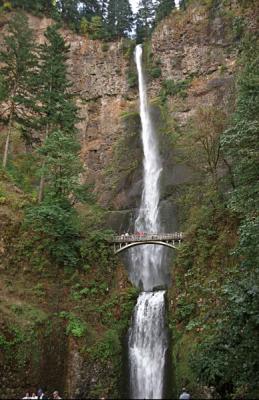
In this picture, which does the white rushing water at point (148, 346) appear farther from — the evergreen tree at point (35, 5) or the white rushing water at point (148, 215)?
the evergreen tree at point (35, 5)

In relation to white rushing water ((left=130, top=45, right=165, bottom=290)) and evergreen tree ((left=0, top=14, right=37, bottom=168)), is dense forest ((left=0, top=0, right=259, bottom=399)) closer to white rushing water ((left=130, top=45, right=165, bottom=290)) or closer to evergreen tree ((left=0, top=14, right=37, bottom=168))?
evergreen tree ((left=0, top=14, right=37, bottom=168))

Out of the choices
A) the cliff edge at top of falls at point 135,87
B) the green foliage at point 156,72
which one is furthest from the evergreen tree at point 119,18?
the green foliage at point 156,72

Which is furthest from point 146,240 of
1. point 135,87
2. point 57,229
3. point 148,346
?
point 135,87

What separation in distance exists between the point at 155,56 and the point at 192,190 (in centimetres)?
2385

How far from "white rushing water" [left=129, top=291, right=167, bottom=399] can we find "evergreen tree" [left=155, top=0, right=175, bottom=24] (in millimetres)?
40683

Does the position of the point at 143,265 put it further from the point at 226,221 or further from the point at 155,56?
the point at 155,56

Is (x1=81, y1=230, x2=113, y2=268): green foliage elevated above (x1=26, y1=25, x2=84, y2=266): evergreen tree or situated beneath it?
situated beneath

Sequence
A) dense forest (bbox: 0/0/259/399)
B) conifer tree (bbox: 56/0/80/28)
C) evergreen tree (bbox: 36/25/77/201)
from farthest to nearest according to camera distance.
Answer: conifer tree (bbox: 56/0/80/28)
evergreen tree (bbox: 36/25/77/201)
dense forest (bbox: 0/0/259/399)

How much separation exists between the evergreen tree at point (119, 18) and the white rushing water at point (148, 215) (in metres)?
13.7

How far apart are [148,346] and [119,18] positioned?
4828 cm

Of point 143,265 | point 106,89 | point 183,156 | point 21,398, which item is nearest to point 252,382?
point 21,398

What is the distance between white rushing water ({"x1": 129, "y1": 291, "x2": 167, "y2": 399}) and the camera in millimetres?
20397

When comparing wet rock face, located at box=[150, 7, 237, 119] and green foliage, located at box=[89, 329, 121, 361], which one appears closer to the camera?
green foliage, located at box=[89, 329, 121, 361]

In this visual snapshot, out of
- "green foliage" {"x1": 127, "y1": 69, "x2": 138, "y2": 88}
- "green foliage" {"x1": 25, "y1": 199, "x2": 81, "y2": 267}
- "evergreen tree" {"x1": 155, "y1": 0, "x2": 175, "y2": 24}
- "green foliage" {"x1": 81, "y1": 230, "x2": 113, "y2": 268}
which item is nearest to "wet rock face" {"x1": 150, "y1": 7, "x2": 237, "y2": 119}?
"green foliage" {"x1": 127, "y1": 69, "x2": 138, "y2": 88}
